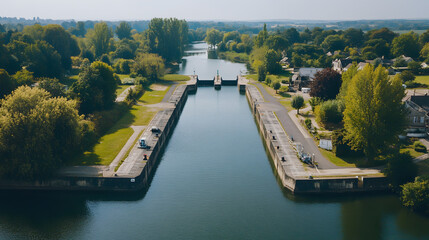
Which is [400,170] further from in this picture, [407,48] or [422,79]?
[407,48]

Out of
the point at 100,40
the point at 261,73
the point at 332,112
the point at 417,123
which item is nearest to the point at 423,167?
the point at 417,123

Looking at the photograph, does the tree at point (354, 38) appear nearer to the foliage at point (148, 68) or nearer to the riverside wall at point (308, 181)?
the foliage at point (148, 68)

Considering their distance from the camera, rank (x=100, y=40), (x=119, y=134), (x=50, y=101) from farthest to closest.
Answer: (x=100, y=40) → (x=119, y=134) → (x=50, y=101)

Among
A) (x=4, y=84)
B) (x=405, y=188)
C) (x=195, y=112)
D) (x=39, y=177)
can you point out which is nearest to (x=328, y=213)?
(x=405, y=188)

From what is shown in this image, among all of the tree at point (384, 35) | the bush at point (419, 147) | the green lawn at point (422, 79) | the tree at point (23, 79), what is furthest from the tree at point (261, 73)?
the tree at point (384, 35)

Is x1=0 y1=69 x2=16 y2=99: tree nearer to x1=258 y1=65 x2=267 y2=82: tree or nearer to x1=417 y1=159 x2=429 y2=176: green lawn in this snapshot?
x1=417 y1=159 x2=429 y2=176: green lawn

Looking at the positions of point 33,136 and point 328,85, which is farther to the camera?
point 328,85
